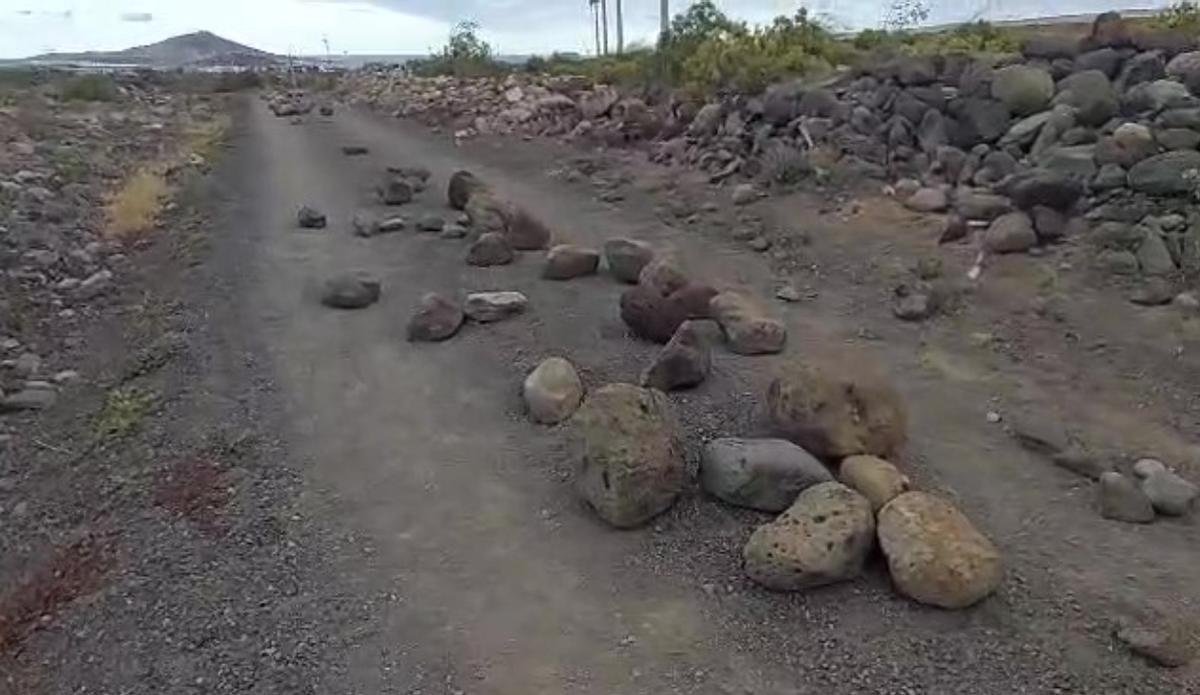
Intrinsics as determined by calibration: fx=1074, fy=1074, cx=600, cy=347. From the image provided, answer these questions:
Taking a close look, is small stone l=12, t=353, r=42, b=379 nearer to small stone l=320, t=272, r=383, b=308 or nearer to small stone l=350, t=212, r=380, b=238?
small stone l=320, t=272, r=383, b=308

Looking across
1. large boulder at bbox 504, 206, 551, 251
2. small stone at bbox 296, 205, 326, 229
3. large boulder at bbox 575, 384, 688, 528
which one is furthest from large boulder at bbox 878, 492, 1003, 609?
small stone at bbox 296, 205, 326, 229

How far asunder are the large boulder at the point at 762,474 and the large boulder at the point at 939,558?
58cm

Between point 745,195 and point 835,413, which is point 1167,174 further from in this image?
point 835,413

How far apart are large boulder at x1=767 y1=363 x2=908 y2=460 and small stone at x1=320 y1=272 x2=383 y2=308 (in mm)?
4629

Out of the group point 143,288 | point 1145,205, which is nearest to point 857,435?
point 1145,205

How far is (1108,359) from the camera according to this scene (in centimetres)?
693

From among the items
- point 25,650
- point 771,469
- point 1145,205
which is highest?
point 1145,205

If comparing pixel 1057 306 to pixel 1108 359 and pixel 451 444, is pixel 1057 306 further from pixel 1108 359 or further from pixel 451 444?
pixel 451 444

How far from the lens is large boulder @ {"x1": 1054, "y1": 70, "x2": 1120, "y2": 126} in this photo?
386 inches

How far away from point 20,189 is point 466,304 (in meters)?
11.4

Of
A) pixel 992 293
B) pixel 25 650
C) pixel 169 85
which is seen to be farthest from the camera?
pixel 169 85

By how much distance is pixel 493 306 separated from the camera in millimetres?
8328

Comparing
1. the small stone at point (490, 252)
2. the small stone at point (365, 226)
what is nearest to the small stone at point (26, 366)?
the small stone at point (490, 252)

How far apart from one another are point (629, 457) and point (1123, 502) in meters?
2.32
